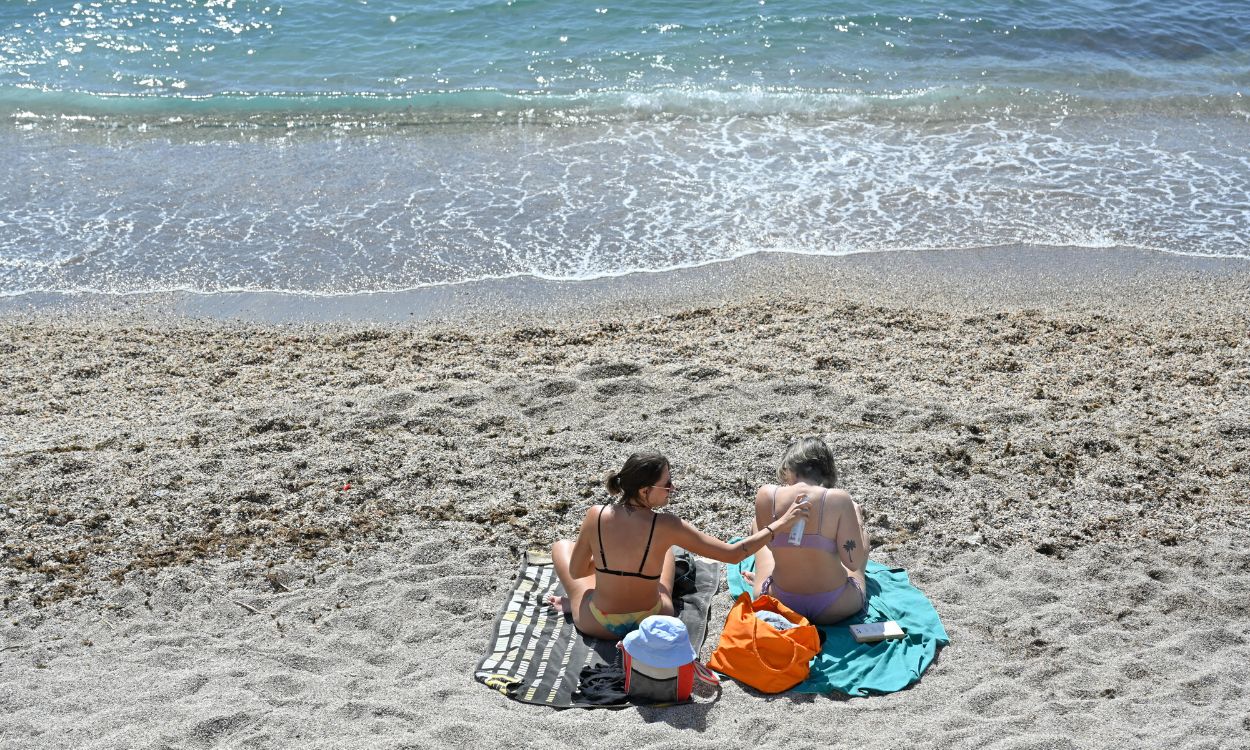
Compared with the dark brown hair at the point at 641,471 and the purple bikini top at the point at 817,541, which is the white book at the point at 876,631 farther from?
the dark brown hair at the point at 641,471

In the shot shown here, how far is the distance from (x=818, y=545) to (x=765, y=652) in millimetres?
637

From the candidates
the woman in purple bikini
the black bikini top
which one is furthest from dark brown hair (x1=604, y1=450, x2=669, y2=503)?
the woman in purple bikini

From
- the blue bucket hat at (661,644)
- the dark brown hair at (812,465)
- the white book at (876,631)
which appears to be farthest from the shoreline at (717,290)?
the blue bucket hat at (661,644)

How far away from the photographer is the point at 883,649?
504 centimetres

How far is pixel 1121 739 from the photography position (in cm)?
429

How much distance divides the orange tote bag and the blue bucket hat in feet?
0.96

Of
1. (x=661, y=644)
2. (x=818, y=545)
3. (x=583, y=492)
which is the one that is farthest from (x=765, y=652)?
(x=583, y=492)

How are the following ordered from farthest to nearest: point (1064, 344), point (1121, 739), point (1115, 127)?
point (1115, 127)
point (1064, 344)
point (1121, 739)

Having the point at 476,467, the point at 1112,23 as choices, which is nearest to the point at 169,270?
the point at 476,467

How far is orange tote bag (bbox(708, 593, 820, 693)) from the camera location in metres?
4.79

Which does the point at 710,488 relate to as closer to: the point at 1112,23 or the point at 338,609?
the point at 338,609

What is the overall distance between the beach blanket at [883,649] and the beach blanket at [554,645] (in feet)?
0.97

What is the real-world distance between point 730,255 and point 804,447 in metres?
5.26

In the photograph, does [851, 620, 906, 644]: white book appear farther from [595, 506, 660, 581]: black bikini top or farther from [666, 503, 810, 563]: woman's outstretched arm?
[595, 506, 660, 581]: black bikini top
